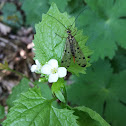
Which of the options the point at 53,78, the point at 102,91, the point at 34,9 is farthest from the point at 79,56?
the point at 34,9

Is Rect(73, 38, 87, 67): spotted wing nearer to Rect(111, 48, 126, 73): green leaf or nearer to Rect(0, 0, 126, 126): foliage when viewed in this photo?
Rect(0, 0, 126, 126): foliage

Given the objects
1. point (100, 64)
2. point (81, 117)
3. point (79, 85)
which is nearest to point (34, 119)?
point (81, 117)

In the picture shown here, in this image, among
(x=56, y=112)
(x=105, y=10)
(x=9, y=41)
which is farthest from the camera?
(x=9, y=41)

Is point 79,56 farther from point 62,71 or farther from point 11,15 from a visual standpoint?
point 11,15

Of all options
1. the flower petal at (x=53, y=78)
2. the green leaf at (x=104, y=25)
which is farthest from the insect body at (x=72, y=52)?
the green leaf at (x=104, y=25)

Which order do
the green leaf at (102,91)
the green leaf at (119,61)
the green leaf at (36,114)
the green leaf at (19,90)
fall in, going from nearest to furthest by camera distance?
the green leaf at (36,114)
the green leaf at (19,90)
the green leaf at (102,91)
the green leaf at (119,61)

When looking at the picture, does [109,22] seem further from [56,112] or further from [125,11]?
[56,112]

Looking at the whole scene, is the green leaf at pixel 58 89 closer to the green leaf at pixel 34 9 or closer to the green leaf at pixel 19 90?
A: the green leaf at pixel 19 90
